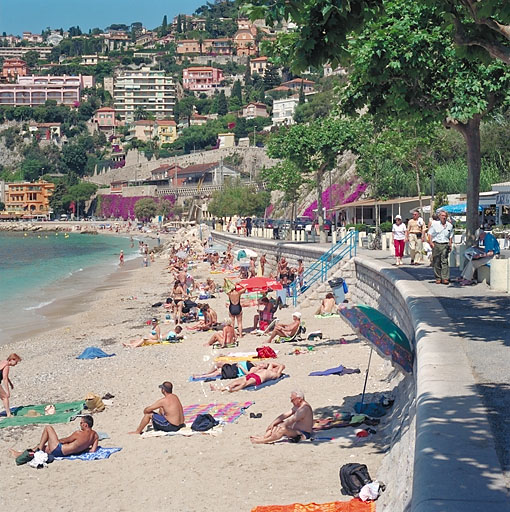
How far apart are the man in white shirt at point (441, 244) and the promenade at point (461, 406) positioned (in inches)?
111

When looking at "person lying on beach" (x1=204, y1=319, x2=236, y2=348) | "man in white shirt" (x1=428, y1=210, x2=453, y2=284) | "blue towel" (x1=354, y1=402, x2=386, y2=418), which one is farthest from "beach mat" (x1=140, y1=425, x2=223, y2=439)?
"person lying on beach" (x1=204, y1=319, x2=236, y2=348)

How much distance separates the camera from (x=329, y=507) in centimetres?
716

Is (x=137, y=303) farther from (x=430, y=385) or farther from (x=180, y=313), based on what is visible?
(x=430, y=385)

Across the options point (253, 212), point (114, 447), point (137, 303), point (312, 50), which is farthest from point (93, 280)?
point (312, 50)

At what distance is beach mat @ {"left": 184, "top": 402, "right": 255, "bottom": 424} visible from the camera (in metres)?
11.6

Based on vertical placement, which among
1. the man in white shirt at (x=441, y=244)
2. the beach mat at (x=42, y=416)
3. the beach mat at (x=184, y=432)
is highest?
the man in white shirt at (x=441, y=244)

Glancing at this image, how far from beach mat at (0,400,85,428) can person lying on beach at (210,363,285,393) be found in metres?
2.29

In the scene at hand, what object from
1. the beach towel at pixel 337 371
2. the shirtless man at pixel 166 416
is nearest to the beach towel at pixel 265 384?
the beach towel at pixel 337 371

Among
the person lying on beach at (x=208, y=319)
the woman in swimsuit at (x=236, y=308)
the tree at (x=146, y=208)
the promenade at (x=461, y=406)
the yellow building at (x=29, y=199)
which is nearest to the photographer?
the promenade at (x=461, y=406)

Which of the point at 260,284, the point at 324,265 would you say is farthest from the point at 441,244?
the point at 260,284

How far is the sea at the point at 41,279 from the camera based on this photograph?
30.0 meters

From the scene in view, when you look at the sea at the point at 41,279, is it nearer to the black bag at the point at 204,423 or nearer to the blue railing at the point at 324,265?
the blue railing at the point at 324,265

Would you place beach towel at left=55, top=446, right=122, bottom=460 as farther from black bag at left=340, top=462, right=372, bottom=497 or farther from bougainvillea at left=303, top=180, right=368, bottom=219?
bougainvillea at left=303, top=180, right=368, bottom=219

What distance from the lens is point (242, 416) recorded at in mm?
11609
